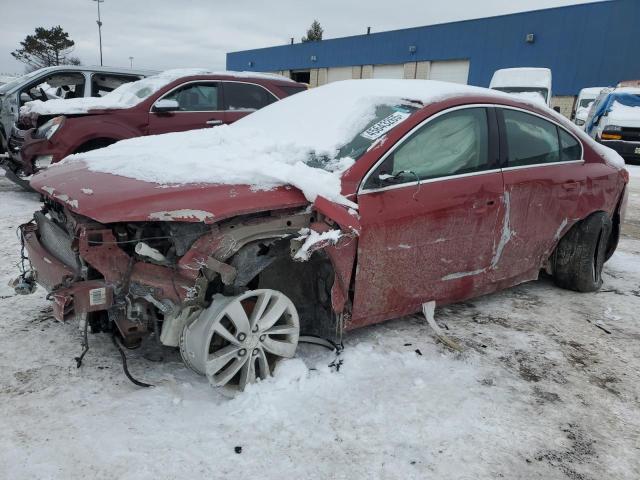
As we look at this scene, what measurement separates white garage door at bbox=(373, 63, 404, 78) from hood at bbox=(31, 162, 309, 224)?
30.9m

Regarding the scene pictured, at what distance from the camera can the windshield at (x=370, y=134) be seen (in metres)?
2.97

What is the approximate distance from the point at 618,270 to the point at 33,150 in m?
6.84

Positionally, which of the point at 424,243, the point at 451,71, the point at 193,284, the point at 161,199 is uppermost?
the point at 451,71

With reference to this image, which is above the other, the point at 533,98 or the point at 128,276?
the point at 533,98

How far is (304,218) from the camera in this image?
106 inches

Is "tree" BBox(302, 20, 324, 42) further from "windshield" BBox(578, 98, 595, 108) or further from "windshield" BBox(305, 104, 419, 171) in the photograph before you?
"windshield" BBox(305, 104, 419, 171)

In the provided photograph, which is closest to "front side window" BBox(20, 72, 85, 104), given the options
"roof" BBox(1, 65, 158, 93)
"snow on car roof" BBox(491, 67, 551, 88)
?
"roof" BBox(1, 65, 158, 93)

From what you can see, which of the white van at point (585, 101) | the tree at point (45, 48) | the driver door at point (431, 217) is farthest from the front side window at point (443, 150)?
the tree at point (45, 48)

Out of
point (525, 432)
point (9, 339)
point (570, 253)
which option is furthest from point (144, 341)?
point (570, 253)

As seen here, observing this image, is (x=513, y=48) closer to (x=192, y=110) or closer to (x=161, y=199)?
(x=192, y=110)

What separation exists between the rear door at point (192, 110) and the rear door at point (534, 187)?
15.0 feet

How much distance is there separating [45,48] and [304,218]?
5730cm

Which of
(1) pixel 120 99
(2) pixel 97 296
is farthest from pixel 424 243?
(1) pixel 120 99

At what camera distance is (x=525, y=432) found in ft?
8.22
